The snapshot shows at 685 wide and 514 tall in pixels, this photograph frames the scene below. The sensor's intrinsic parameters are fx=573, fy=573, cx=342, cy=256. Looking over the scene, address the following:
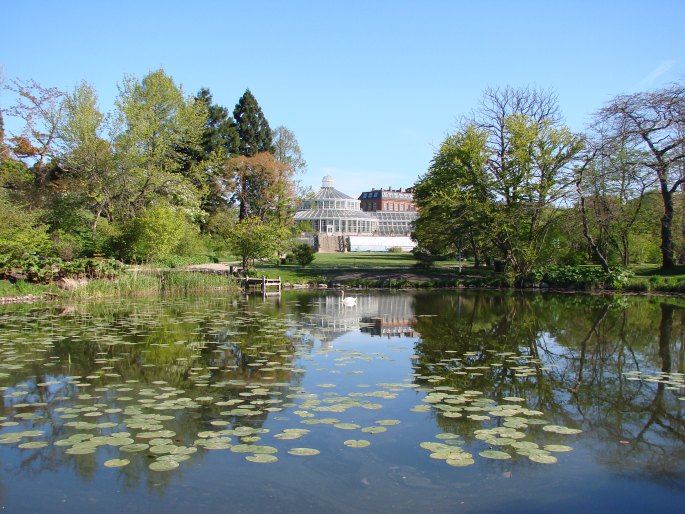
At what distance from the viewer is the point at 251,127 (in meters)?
46.4

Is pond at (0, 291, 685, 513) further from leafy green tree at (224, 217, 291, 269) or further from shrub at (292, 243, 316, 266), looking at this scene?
shrub at (292, 243, 316, 266)

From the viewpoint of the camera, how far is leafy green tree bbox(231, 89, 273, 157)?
4609 cm

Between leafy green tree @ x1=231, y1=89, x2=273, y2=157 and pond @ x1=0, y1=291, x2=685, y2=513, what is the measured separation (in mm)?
34271

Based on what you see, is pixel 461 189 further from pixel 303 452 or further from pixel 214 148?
pixel 303 452

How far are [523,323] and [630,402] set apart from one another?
858 centimetres

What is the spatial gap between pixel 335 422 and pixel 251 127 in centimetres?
4251

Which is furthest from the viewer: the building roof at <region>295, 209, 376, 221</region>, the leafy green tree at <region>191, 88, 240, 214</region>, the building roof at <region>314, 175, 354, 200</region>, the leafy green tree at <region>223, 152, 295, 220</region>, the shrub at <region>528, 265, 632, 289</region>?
the building roof at <region>314, 175, 354, 200</region>

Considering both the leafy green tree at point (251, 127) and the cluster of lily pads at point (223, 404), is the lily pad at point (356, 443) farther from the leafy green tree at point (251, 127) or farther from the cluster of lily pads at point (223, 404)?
the leafy green tree at point (251, 127)

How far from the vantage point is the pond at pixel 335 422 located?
185 inches

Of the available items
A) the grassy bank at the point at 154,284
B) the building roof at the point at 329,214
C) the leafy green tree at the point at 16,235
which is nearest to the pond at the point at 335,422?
the grassy bank at the point at 154,284

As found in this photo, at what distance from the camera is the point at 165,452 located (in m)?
5.35

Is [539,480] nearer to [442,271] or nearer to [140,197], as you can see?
[140,197]

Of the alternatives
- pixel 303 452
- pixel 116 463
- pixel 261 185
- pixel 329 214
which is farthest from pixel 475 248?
pixel 329 214

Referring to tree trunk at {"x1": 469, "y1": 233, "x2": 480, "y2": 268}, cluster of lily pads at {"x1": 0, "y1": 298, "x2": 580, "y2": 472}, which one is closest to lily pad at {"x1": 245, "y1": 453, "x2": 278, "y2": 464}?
cluster of lily pads at {"x1": 0, "y1": 298, "x2": 580, "y2": 472}
